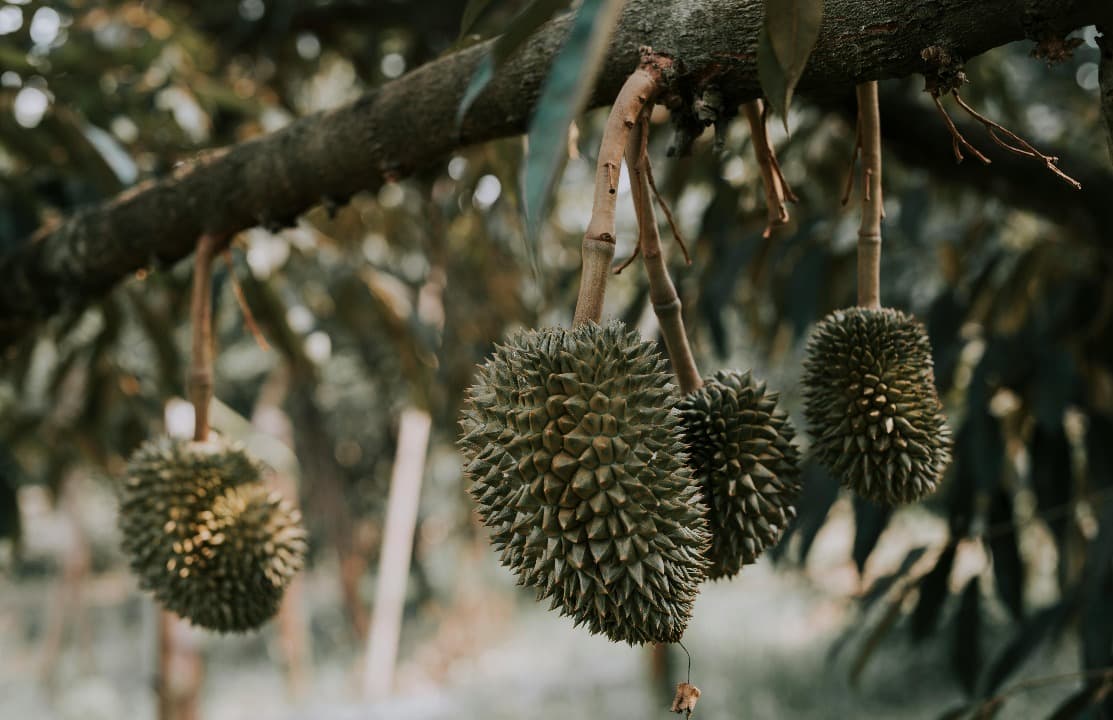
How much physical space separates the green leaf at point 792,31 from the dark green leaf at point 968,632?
55.1 inches

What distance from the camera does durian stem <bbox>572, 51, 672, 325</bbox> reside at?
66 cm

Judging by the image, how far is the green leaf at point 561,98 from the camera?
41 cm

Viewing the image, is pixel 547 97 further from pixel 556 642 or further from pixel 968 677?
pixel 556 642

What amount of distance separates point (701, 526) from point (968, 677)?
126cm

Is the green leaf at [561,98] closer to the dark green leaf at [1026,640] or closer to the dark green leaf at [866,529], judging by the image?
the dark green leaf at [866,529]

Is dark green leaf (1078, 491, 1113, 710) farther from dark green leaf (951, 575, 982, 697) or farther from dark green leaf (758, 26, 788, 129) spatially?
dark green leaf (758, 26, 788, 129)

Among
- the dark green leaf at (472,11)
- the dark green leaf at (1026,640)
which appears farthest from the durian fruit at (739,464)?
the dark green leaf at (1026,640)

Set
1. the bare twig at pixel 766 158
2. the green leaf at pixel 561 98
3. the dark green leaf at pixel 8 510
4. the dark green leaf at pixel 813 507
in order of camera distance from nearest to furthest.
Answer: the green leaf at pixel 561 98, the bare twig at pixel 766 158, the dark green leaf at pixel 813 507, the dark green leaf at pixel 8 510

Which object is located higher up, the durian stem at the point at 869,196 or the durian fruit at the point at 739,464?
the durian stem at the point at 869,196

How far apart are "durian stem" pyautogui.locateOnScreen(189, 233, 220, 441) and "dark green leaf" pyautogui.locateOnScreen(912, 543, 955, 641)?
1.21 meters

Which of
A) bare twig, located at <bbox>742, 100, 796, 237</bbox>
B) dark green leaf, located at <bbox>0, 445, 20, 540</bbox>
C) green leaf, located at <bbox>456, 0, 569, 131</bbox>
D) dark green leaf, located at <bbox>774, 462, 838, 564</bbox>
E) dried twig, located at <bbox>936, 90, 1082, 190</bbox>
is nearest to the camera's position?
green leaf, located at <bbox>456, 0, 569, 131</bbox>

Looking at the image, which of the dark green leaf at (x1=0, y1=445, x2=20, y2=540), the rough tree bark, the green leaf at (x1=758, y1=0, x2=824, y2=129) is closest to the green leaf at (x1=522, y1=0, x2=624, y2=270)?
the green leaf at (x1=758, y1=0, x2=824, y2=129)

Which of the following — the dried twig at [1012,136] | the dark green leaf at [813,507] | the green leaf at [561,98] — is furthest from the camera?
the dark green leaf at [813,507]

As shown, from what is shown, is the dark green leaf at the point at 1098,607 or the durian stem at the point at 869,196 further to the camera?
the dark green leaf at the point at 1098,607
